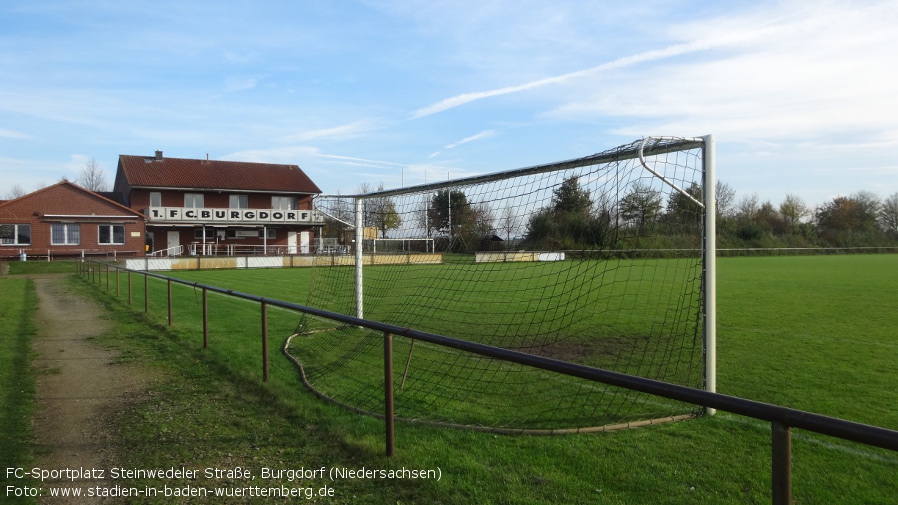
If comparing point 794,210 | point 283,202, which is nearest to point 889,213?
point 794,210

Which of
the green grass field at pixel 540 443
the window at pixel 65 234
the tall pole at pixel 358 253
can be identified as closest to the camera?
the green grass field at pixel 540 443

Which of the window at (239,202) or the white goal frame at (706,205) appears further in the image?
the window at (239,202)

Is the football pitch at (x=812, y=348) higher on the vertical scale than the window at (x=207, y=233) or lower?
lower

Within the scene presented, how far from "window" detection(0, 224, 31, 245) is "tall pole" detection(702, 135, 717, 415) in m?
41.6

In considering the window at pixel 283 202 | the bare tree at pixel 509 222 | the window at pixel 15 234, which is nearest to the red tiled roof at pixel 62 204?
the window at pixel 15 234

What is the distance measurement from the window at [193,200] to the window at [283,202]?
5.39m

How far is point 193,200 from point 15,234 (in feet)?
39.1

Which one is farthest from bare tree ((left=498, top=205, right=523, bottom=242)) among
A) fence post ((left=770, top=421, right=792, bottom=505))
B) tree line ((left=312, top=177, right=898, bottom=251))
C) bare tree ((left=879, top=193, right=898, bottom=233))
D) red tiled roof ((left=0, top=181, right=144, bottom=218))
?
bare tree ((left=879, top=193, right=898, bottom=233))

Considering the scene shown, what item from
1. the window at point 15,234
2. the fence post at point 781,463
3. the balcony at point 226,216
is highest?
the balcony at point 226,216

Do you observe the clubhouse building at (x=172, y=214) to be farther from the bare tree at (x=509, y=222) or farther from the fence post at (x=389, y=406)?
the fence post at (x=389, y=406)

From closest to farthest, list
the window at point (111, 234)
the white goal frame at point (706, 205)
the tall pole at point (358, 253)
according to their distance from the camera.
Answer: the white goal frame at point (706, 205)
the tall pole at point (358, 253)
the window at point (111, 234)

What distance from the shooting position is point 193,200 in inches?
1783

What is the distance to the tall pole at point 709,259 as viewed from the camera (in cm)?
503

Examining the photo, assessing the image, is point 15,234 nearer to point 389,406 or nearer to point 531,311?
point 531,311
